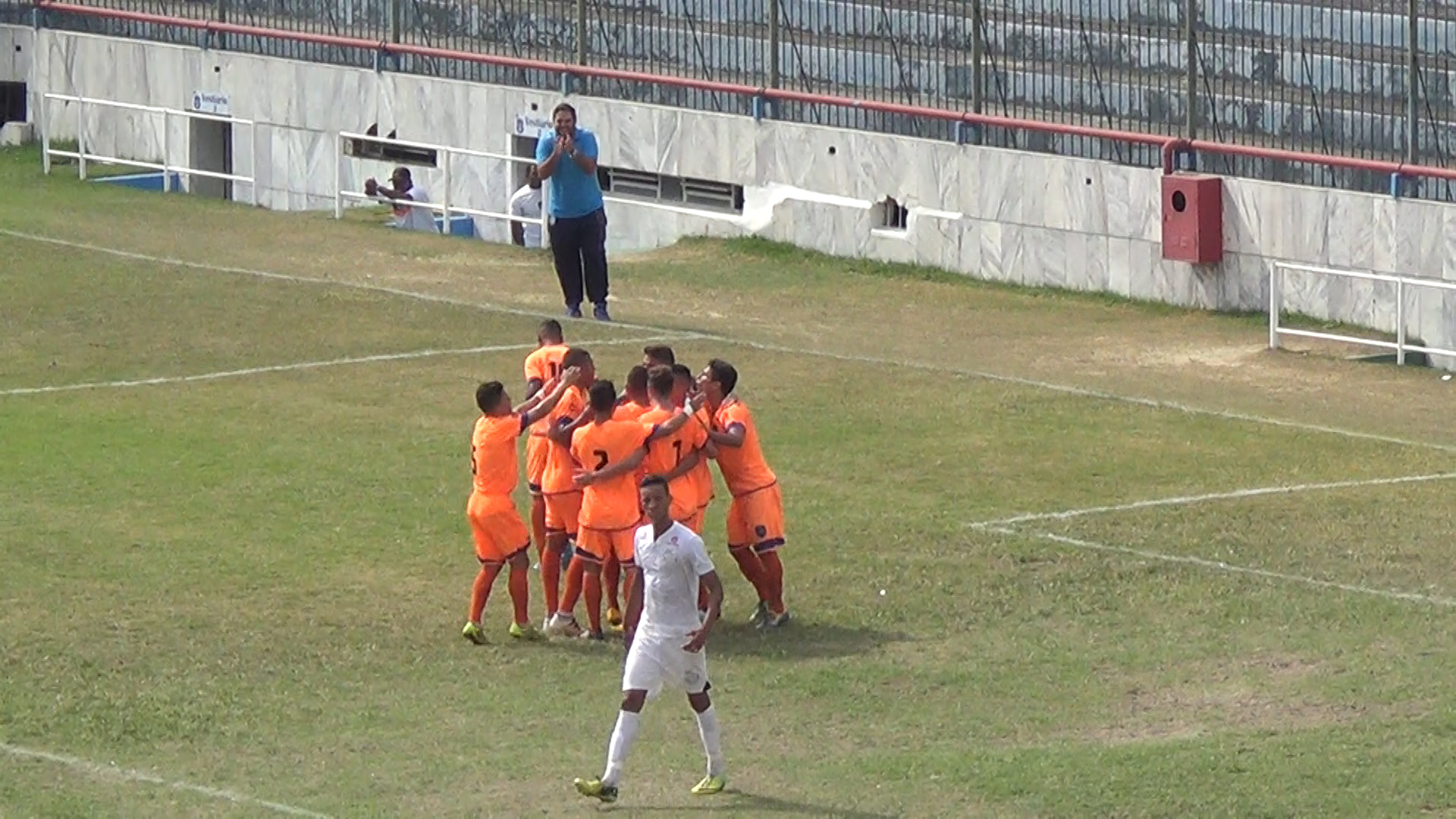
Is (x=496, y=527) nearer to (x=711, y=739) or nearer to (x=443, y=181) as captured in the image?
(x=711, y=739)

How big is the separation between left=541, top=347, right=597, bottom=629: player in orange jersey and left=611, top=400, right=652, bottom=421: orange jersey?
28 cm

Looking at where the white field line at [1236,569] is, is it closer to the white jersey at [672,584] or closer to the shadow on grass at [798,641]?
the shadow on grass at [798,641]

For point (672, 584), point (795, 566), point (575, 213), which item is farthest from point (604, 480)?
point (575, 213)

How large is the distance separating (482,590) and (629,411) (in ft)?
4.12

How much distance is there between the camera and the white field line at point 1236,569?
1588cm

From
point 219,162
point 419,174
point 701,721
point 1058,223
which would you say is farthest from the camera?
point 219,162

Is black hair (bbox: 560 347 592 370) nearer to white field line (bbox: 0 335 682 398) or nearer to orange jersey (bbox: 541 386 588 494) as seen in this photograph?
orange jersey (bbox: 541 386 588 494)

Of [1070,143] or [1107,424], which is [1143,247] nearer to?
[1070,143]

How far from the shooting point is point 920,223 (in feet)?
92.5

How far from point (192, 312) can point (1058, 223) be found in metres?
7.94

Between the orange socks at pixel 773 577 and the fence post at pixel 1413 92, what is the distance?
10.9 meters

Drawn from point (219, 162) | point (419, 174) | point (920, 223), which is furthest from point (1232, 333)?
point (219, 162)

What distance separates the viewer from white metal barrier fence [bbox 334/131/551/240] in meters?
30.1

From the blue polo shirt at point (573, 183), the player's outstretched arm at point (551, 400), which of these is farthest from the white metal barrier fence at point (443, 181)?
the player's outstretched arm at point (551, 400)
